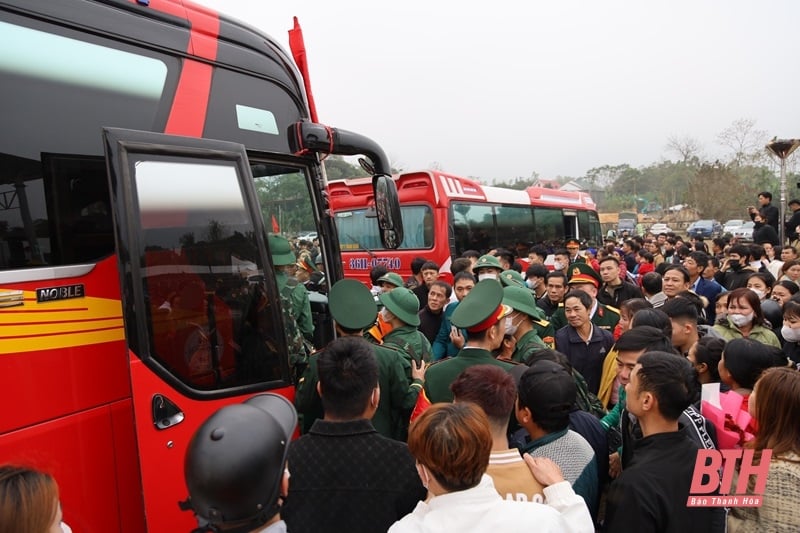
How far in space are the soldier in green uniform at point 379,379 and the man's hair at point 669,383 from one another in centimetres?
138

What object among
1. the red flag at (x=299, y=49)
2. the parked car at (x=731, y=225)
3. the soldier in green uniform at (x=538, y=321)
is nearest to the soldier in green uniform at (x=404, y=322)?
the soldier in green uniform at (x=538, y=321)

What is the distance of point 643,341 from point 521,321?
3.62ft

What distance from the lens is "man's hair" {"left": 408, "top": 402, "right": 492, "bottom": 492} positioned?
1521mm

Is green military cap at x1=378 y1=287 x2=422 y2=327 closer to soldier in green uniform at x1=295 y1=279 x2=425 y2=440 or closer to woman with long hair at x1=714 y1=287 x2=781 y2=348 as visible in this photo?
soldier in green uniform at x1=295 y1=279 x2=425 y2=440

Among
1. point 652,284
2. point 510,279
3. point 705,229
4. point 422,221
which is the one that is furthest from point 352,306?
point 705,229

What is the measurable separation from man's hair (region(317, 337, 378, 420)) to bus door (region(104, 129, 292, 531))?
683 millimetres

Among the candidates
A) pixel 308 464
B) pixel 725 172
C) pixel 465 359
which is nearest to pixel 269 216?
pixel 465 359

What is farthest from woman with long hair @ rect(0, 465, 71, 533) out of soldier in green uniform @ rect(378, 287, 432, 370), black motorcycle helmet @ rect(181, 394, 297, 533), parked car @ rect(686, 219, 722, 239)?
parked car @ rect(686, 219, 722, 239)

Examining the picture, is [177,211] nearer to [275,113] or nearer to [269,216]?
[269,216]

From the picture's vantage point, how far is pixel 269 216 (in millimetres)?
3189

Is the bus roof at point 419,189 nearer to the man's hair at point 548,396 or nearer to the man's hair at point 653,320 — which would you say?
the man's hair at point 653,320

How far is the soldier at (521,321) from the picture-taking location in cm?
370

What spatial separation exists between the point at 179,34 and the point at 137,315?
1561mm

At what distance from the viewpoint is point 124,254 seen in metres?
2.21
